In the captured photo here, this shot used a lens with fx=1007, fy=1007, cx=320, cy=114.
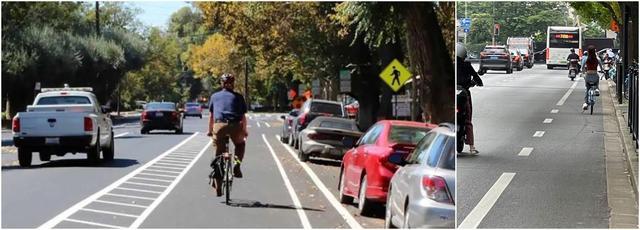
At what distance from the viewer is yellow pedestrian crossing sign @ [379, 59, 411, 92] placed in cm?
1737

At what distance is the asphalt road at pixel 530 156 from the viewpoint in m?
5.17

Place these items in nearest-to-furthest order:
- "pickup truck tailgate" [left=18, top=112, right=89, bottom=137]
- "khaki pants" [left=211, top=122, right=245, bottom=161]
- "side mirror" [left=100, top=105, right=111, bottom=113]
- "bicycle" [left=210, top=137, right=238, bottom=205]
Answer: "khaki pants" [left=211, top=122, right=245, bottom=161] → "bicycle" [left=210, top=137, right=238, bottom=205] → "side mirror" [left=100, top=105, right=111, bottom=113] → "pickup truck tailgate" [left=18, top=112, right=89, bottom=137]

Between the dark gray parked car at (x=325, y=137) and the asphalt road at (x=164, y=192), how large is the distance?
292 millimetres

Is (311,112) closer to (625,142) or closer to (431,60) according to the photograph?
(431,60)

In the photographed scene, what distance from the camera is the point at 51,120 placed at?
1273 cm

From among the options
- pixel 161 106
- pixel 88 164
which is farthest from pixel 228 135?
pixel 88 164

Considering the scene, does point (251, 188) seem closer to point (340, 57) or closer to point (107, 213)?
point (107, 213)

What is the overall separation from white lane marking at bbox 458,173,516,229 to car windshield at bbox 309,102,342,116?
565 inches

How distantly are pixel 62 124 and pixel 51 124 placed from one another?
135mm

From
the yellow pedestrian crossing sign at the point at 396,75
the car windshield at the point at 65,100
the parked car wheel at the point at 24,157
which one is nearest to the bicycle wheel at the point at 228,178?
the car windshield at the point at 65,100

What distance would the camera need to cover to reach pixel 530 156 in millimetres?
5336

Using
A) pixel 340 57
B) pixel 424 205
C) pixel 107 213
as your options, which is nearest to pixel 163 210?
pixel 107 213

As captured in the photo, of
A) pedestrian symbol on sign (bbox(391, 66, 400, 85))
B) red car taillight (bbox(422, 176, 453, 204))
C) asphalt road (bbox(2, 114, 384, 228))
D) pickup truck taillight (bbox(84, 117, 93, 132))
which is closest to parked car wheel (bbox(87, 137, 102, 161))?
asphalt road (bbox(2, 114, 384, 228))

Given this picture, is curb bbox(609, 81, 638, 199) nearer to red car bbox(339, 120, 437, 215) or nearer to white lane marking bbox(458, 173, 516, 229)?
white lane marking bbox(458, 173, 516, 229)
